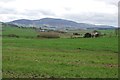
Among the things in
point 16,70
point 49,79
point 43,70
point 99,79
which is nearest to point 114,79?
point 99,79

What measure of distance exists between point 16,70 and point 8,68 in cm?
118

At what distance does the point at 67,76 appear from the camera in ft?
62.2

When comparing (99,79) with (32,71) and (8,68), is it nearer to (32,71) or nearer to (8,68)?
(32,71)

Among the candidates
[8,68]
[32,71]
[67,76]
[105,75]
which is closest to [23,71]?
[32,71]

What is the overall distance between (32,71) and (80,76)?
346 centimetres

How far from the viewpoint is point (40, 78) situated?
17.6 meters

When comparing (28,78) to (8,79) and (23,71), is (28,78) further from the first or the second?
(23,71)

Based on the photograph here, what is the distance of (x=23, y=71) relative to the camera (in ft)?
68.3

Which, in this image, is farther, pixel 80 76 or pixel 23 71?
pixel 23 71

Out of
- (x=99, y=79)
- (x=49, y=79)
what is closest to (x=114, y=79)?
(x=99, y=79)

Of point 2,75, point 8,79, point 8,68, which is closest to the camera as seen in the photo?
point 8,79

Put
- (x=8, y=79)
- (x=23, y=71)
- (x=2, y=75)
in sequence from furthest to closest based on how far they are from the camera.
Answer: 1. (x=23, y=71)
2. (x=2, y=75)
3. (x=8, y=79)

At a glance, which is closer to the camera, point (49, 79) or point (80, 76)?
point (49, 79)

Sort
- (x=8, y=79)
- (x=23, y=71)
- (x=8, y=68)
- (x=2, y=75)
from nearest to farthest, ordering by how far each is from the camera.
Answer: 1. (x=8, y=79)
2. (x=2, y=75)
3. (x=23, y=71)
4. (x=8, y=68)
